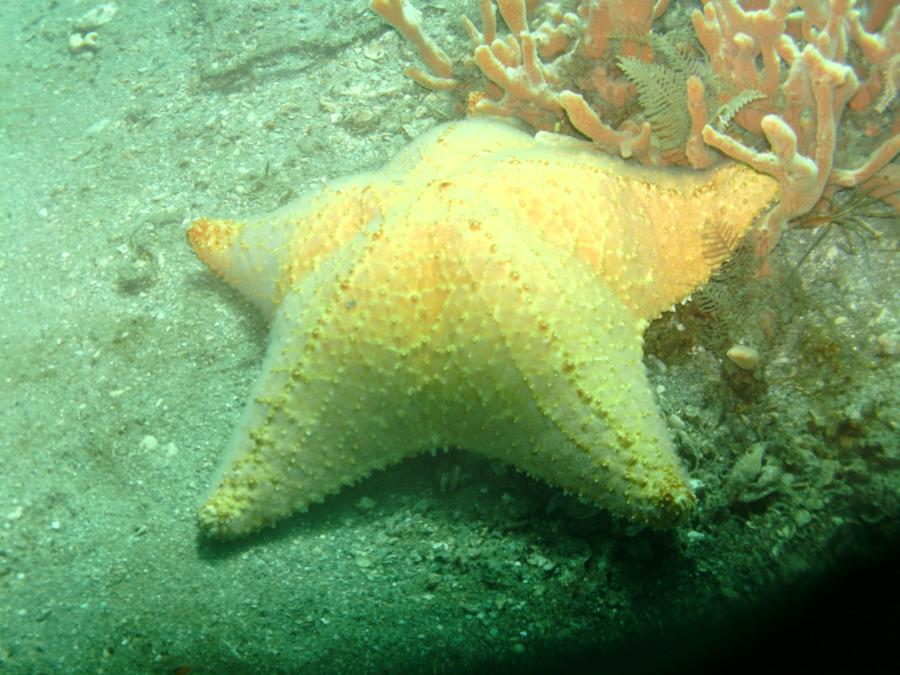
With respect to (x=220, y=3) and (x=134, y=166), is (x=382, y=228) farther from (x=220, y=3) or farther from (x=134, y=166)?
(x=220, y=3)

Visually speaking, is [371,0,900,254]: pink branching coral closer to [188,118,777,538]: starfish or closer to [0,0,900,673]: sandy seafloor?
[188,118,777,538]: starfish

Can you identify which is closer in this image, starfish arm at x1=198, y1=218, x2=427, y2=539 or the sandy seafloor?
the sandy seafloor

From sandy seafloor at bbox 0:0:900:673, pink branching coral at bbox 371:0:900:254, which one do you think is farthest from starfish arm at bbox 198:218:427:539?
pink branching coral at bbox 371:0:900:254

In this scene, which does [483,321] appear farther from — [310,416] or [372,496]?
[372,496]

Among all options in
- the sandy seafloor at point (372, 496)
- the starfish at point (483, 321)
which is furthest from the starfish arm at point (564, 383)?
the sandy seafloor at point (372, 496)

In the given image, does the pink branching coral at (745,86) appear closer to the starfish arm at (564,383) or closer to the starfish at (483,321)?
the starfish at (483,321)
